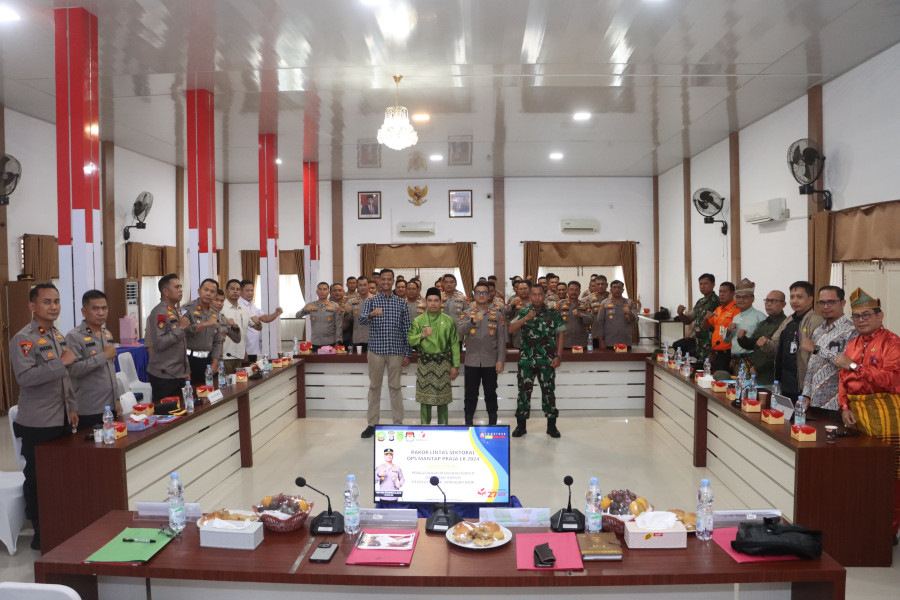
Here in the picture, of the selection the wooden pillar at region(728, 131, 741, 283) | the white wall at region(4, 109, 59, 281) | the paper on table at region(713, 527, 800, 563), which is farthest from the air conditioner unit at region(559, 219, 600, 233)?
the paper on table at region(713, 527, 800, 563)

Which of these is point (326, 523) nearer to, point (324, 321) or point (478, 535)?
point (478, 535)

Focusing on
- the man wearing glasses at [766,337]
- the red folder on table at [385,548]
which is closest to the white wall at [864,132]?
the man wearing glasses at [766,337]

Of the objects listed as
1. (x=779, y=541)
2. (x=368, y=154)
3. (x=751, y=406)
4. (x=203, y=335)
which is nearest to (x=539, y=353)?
(x=751, y=406)

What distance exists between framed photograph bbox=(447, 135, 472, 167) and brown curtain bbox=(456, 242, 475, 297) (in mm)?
2075

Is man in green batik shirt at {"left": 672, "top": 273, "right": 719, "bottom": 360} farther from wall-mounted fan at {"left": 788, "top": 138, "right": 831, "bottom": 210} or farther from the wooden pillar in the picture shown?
the wooden pillar

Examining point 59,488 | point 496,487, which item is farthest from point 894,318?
point 59,488

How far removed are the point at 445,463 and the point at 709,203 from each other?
26.0 ft

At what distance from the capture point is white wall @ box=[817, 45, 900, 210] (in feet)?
17.7

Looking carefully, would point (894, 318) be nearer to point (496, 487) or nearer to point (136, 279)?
point (496, 487)

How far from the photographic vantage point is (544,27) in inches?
194

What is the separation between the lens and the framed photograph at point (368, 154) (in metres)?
9.33

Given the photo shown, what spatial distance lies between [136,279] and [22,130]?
284 cm

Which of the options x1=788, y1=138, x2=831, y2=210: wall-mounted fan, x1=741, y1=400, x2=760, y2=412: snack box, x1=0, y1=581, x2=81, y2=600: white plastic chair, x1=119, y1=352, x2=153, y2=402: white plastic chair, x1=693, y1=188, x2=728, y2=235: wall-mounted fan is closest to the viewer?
x1=0, y1=581, x2=81, y2=600: white plastic chair

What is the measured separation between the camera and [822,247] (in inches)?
254
